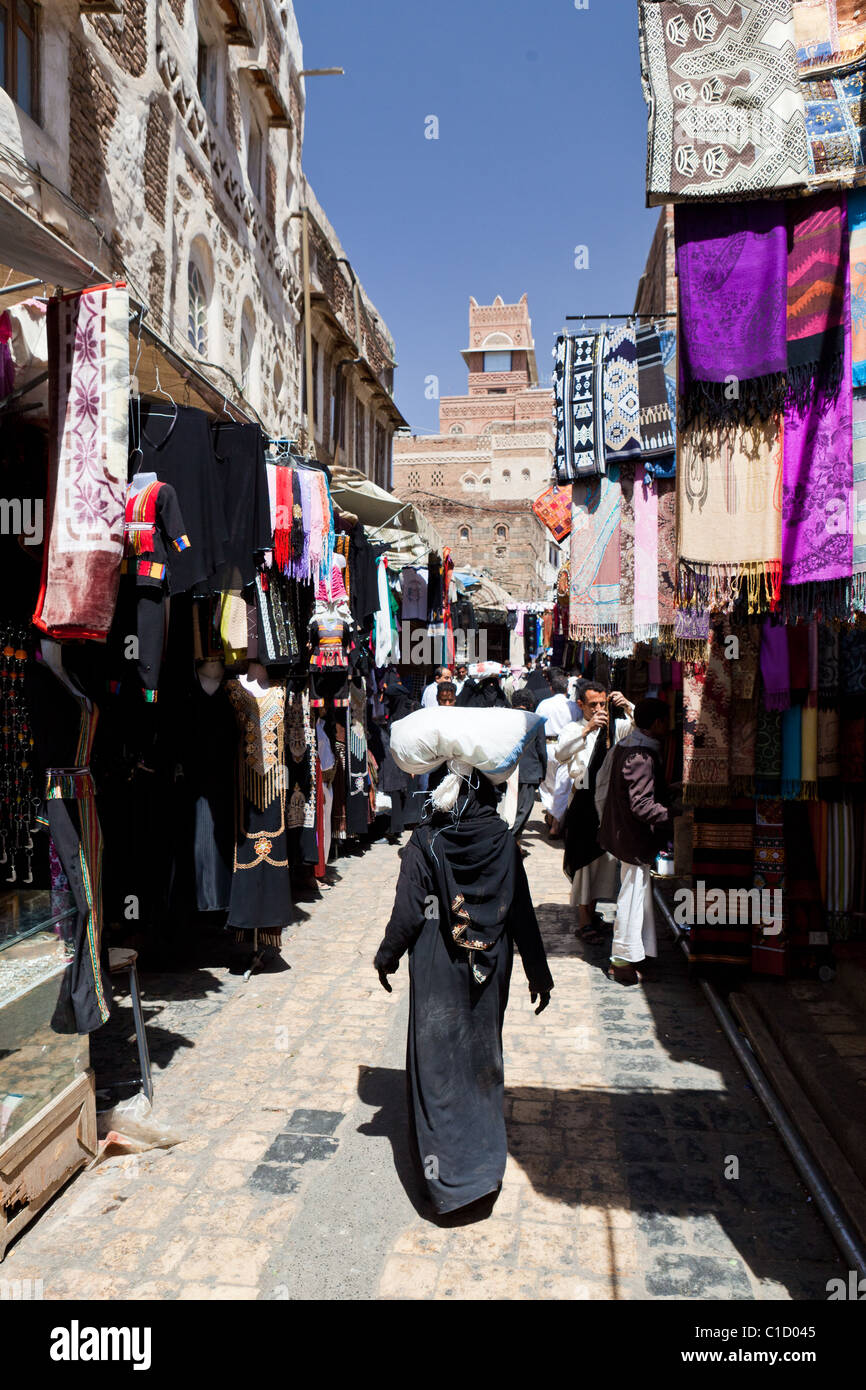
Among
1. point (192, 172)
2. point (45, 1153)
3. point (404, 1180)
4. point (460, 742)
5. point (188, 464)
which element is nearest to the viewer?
point (45, 1153)

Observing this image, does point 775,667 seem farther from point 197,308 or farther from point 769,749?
point 197,308

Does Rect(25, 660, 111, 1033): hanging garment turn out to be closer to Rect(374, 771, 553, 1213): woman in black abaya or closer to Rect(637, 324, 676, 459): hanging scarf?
Rect(374, 771, 553, 1213): woman in black abaya

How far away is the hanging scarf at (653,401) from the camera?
5297 mm

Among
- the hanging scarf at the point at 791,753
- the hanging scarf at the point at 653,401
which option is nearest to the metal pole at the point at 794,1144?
the hanging scarf at the point at 791,753

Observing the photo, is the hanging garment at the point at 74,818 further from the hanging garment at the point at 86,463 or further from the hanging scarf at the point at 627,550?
the hanging scarf at the point at 627,550

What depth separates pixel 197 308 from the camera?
10352 mm

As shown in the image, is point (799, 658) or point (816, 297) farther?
point (799, 658)

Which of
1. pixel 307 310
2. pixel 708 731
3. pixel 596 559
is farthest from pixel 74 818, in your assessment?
pixel 307 310

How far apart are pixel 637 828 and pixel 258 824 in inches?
96.5

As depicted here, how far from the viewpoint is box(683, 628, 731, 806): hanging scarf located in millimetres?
5004

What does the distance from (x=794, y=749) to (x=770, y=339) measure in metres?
2.85

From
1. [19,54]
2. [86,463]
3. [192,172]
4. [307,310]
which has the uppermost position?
[307,310]

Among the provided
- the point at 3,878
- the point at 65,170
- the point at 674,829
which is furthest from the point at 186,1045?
the point at 65,170

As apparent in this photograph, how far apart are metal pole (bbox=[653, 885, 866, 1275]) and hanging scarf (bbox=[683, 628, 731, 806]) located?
1.21m
